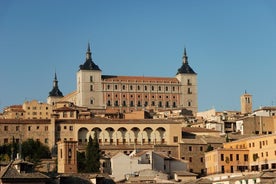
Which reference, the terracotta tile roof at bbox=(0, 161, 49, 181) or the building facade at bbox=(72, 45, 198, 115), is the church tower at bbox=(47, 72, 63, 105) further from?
the terracotta tile roof at bbox=(0, 161, 49, 181)

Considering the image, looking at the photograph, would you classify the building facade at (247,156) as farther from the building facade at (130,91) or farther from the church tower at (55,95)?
the church tower at (55,95)

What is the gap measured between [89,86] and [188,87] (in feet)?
69.5

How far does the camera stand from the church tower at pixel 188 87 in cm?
13525

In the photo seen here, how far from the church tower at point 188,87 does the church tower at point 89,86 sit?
17200mm

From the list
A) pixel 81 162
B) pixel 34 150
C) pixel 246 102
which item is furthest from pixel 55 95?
pixel 81 162

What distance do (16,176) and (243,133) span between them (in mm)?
55263

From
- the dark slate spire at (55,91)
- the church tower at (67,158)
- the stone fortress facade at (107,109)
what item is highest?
the dark slate spire at (55,91)

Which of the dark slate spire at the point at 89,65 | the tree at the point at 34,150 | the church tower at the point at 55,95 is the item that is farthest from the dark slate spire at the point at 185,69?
the tree at the point at 34,150

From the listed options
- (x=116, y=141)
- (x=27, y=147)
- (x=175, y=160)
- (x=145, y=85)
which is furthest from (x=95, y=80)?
(x=175, y=160)

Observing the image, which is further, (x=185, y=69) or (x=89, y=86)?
(x=185, y=69)

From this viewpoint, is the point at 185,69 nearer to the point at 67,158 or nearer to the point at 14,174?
the point at 67,158

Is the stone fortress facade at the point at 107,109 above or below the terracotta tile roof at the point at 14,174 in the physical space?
above

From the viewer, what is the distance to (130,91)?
132 meters

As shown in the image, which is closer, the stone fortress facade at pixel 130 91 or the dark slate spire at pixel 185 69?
the stone fortress facade at pixel 130 91
